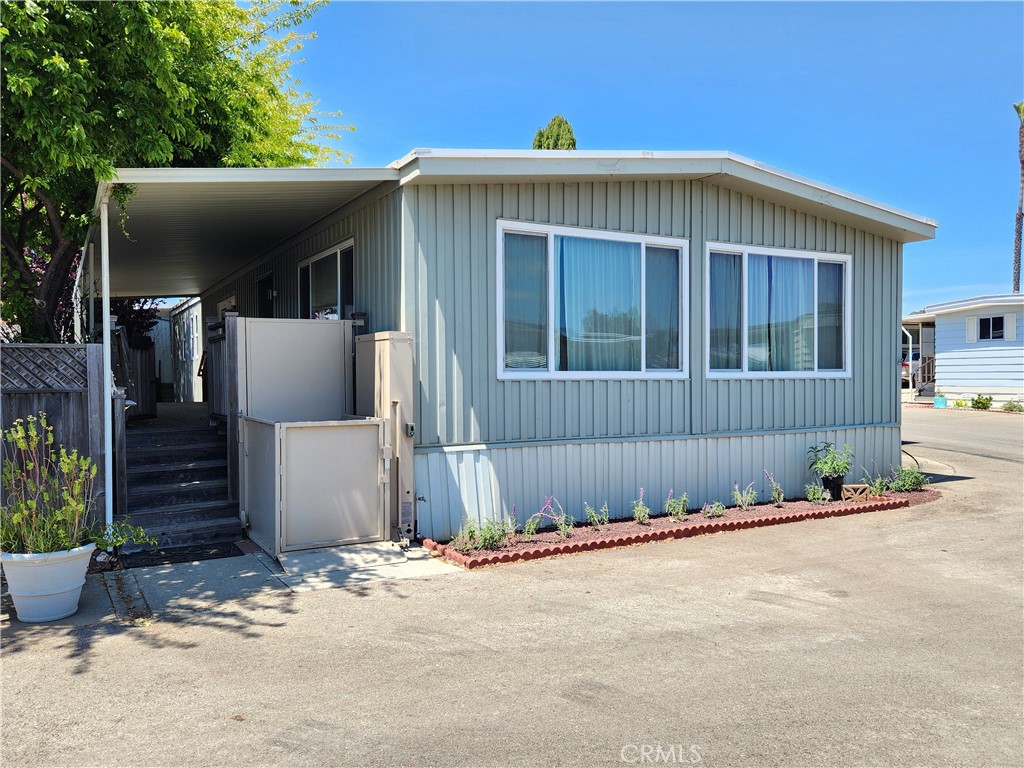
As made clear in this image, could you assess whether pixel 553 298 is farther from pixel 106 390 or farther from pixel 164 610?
pixel 164 610

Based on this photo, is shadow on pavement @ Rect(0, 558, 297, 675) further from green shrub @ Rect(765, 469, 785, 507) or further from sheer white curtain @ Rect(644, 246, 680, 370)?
green shrub @ Rect(765, 469, 785, 507)

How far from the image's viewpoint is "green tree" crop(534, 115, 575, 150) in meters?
18.4

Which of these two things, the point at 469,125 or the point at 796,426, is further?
the point at 469,125

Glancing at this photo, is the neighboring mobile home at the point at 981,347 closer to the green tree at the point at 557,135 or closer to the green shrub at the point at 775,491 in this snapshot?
the green tree at the point at 557,135

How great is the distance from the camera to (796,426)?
30.4ft

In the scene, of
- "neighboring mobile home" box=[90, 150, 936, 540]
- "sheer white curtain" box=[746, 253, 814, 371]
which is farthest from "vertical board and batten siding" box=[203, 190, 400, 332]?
"sheer white curtain" box=[746, 253, 814, 371]

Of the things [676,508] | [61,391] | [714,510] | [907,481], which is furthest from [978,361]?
[61,391]

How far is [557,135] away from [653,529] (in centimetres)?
1343

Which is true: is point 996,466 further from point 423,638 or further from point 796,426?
point 423,638

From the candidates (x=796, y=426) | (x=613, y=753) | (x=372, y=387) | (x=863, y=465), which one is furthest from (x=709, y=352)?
(x=613, y=753)

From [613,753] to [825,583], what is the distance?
11.0ft

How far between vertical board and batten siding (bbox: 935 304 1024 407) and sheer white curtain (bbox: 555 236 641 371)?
1949 centimetres

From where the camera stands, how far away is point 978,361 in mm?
23844

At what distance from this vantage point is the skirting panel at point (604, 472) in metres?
6.93
